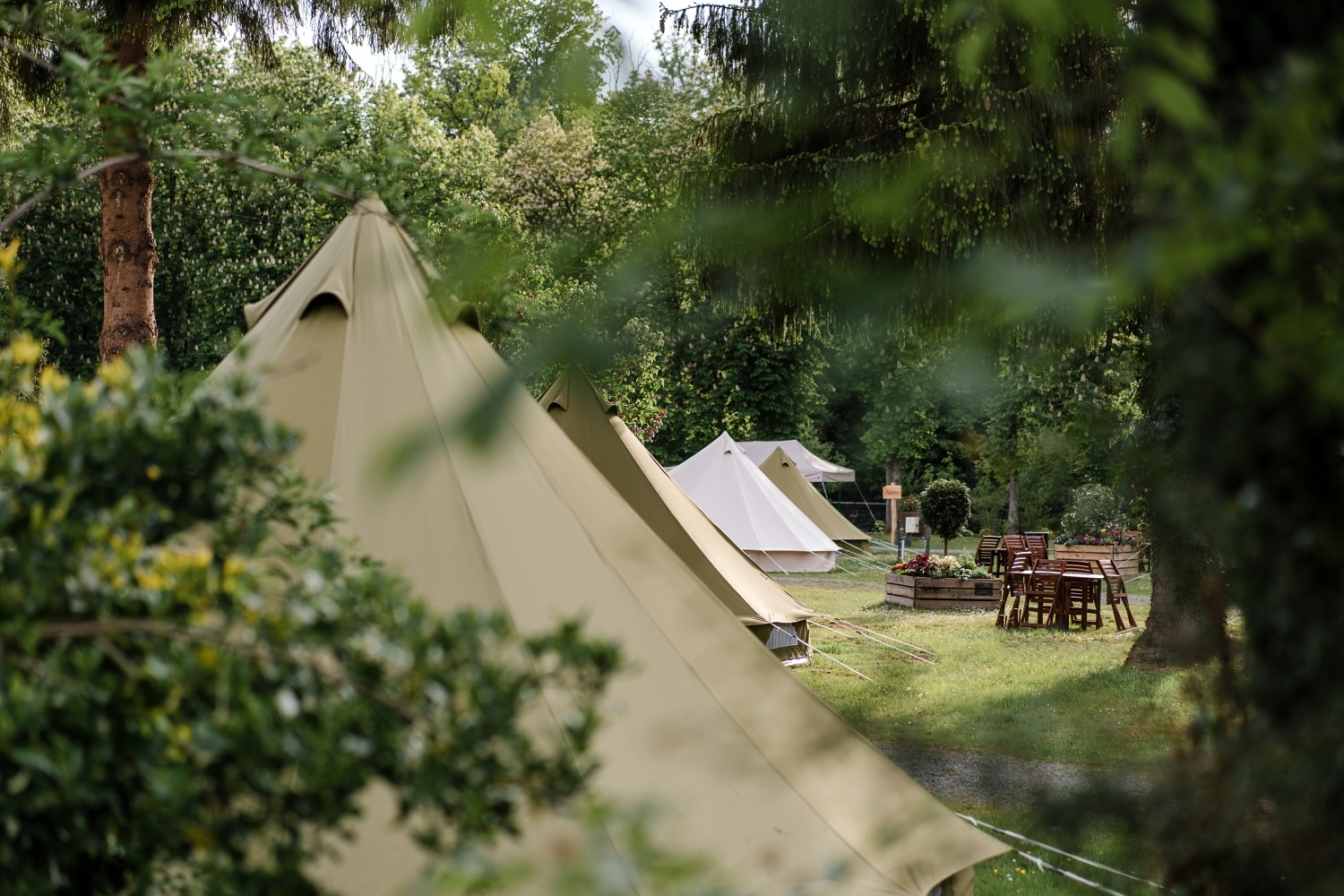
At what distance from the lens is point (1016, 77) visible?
6688 millimetres

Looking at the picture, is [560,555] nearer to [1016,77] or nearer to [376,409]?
[376,409]

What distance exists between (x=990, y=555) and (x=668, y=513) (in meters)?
16.7

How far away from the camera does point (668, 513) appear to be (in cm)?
927

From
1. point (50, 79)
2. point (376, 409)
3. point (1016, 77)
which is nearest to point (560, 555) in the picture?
point (376, 409)

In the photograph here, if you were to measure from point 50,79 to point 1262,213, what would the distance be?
10079 mm

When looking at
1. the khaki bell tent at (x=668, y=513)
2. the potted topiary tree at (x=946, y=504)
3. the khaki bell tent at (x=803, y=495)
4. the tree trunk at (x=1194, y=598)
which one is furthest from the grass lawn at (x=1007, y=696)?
the khaki bell tent at (x=803, y=495)

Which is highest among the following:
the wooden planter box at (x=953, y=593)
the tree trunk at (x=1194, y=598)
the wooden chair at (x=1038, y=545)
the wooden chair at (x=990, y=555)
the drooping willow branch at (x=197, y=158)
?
the drooping willow branch at (x=197, y=158)

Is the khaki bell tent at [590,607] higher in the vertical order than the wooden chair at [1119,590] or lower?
higher

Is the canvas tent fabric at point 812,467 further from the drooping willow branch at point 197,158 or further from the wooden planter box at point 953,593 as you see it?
the drooping willow branch at point 197,158

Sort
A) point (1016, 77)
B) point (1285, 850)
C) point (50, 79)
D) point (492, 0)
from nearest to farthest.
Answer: point (492, 0) → point (1285, 850) → point (1016, 77) → point (50, 79)

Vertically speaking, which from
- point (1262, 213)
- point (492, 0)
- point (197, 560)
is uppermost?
point (492, 0)

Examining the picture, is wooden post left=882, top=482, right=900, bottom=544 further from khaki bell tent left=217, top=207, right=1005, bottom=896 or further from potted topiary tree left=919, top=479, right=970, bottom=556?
khaki bell tent left=217, top=207, right=1005, bottom=896

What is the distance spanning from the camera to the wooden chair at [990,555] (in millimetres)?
23734

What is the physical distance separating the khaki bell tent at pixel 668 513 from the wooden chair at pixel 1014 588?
17.4ft
